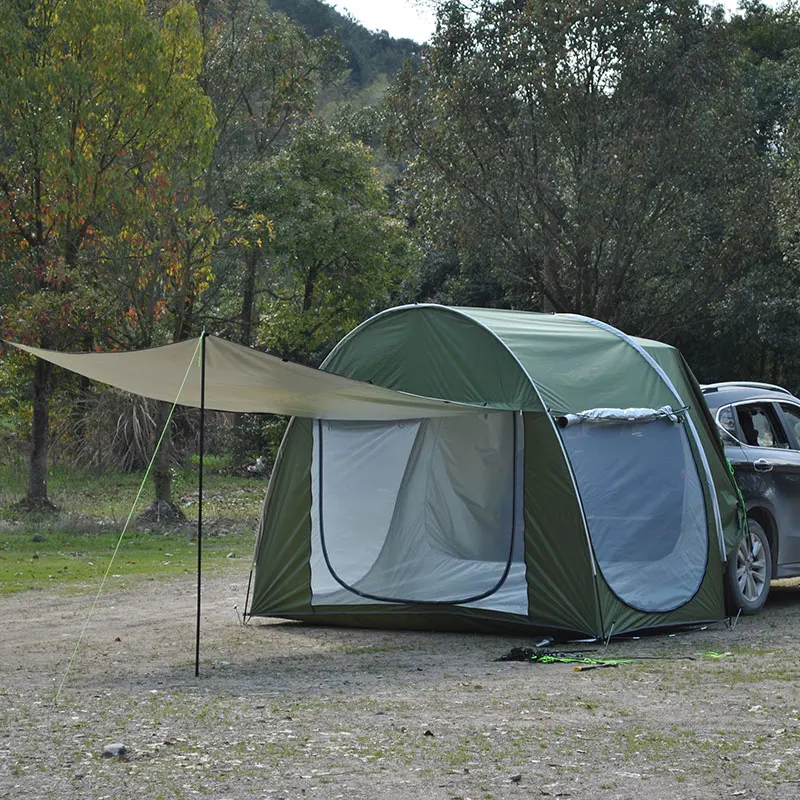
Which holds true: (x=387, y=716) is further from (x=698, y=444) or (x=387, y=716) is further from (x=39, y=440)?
(x=39, y=440)

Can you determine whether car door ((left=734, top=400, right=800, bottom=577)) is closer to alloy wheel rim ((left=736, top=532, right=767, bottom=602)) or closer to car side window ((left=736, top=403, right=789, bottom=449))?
car side window ((left=736, top=403, right=789, bottom=449))

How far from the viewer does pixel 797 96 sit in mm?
34156

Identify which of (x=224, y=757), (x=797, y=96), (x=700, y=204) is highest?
(x=797, y=96)

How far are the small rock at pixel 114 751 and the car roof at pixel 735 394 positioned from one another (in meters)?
6.71

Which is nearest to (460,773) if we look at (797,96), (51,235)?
(51,235)

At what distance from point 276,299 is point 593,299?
8349 millimetres

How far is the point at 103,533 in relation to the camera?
19000 mm

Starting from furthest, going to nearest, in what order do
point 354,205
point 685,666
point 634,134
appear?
1. point 354,205
2. point 634,134
3. point 685,666

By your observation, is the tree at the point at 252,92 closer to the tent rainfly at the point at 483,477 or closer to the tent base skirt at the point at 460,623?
the tent rainfly at the point at 483,477

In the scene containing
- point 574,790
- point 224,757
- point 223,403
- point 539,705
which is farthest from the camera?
point 223,403

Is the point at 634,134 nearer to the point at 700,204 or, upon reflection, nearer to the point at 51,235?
the point at 700,204

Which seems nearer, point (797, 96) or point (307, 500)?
point (307, 500)

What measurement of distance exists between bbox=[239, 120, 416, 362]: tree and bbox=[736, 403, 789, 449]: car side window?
1836 centimetres

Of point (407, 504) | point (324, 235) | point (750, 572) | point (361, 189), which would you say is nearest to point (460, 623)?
point (407, 504)
